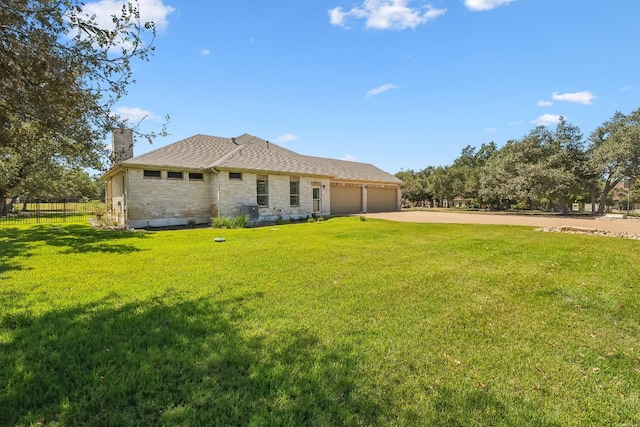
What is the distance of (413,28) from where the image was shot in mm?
13500

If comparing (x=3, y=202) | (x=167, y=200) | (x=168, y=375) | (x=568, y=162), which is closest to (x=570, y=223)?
(x=568, y=162)

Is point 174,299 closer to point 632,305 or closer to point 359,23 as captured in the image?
point 632,305

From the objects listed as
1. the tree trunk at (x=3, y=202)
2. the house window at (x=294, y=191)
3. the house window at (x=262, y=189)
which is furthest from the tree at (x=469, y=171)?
the tree trunk at (x=3, y=202)

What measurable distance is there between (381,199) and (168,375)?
27.7m

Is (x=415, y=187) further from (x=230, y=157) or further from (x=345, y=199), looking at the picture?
(x=230, y=157)

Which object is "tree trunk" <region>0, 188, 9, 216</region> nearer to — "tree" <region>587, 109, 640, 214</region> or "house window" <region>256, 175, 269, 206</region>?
"house window" <region>256, 175, 269, 206</region>

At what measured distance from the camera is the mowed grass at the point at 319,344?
234 cm

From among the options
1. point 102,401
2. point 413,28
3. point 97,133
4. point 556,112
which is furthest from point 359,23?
point 556,112

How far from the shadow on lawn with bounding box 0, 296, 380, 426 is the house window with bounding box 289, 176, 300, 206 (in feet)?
54.1

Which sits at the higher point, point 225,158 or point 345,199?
point 225,158

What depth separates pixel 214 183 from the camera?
1689 cm

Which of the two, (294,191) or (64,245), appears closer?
(64,245)

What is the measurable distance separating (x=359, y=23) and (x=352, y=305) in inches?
541

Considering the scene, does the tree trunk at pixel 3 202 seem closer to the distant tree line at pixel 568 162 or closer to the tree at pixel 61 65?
the tree at pixel 61 65
